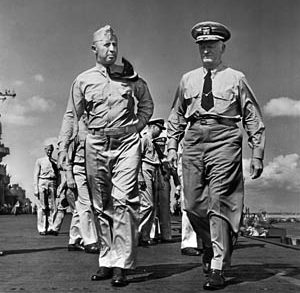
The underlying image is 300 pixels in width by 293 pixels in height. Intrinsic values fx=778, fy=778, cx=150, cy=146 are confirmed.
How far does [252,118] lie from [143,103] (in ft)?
3.50

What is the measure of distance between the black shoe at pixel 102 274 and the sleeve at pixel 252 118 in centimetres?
162

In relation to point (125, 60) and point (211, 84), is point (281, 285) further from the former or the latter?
point (125, 60)

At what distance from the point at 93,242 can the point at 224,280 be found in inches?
159

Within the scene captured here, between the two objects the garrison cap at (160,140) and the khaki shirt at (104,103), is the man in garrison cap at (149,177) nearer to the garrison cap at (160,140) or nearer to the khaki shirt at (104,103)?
the garrison cap at (160,140)

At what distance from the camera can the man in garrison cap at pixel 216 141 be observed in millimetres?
6441

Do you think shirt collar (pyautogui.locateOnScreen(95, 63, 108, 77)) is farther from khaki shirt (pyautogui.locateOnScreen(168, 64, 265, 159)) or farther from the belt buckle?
the belt buckle

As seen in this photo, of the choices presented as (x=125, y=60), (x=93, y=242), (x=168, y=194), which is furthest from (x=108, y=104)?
(x=168, y=194)

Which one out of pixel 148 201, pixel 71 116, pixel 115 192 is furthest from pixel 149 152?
pixel 115 192

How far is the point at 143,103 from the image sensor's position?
711cm

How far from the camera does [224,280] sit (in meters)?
6.25

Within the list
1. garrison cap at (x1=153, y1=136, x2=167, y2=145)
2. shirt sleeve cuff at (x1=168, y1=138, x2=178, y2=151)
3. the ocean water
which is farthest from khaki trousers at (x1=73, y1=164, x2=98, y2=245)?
the ocean water

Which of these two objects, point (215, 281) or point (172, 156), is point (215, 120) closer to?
point (172, 156)

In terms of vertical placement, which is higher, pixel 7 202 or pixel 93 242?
pixel 7 202

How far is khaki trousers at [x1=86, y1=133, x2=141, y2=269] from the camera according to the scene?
6.66 meters
